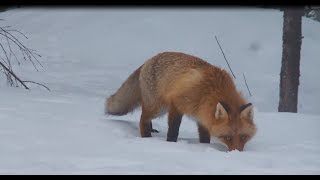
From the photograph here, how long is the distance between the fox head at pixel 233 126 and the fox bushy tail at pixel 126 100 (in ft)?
6.49

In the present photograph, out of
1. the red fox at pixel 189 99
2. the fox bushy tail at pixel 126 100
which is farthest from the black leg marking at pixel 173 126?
the fox bushy tail at pixel 126 100

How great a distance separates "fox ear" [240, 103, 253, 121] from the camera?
647 cm

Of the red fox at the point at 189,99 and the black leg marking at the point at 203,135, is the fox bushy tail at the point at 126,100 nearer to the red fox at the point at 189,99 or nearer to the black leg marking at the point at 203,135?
the red fox at the point at 189,99

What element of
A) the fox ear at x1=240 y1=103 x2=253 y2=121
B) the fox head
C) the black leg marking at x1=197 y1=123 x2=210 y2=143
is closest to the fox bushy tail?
the black leg marking at x1=197 y1=123 x2=210 y2=143

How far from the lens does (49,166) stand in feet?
16.0

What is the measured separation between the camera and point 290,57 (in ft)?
36.6

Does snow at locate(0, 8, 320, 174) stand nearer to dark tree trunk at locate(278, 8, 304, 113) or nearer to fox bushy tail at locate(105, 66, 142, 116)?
fox bushy tail at locate(105, 66, 142, 116)

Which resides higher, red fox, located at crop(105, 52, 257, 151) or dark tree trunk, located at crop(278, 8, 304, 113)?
dark tree trunk, located at crop(278, 8, 304, 113)

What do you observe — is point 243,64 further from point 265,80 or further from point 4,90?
point 4,90

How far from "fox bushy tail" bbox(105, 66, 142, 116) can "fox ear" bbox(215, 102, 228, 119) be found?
2.01m

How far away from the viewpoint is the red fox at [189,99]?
21.4ft

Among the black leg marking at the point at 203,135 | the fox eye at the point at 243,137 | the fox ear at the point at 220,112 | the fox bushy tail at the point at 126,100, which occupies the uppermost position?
the fox bushy tail at the point at 126,100

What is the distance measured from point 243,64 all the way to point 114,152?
1290cm
